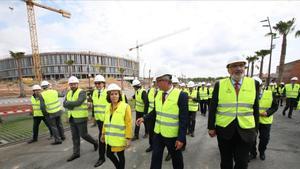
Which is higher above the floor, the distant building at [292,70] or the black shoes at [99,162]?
the distant building at [292,70]

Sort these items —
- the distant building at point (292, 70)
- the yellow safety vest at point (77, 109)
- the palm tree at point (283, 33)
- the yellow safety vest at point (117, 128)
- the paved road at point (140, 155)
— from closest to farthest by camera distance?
the yellow safety vest at point (117, 128) → the paved road at point (140, 155) → the yellow safety vest at point (77, 109) → the palm tree at point (283, 33) → the distant building at point (292, 70)

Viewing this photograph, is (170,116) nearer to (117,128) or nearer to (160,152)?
(160,152)

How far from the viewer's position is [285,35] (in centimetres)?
1722

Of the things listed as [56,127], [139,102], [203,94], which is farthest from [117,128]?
[203,94]

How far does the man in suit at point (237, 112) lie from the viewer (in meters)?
2.23

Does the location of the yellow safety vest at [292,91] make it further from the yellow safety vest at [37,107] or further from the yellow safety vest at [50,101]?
the yellow safety vest at [37,107]

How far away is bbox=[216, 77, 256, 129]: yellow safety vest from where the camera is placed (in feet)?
7.30

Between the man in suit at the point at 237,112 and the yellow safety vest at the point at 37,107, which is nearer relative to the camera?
the man in suit at the point at 237,112

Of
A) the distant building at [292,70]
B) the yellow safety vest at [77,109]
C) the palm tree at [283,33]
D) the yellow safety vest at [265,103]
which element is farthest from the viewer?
the distant building at [292,70]

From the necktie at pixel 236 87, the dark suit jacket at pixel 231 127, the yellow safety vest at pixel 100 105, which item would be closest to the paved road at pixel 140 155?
the yellow safety vest at pixel 100 105

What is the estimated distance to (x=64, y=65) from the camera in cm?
8156

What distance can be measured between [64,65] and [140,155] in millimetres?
90096

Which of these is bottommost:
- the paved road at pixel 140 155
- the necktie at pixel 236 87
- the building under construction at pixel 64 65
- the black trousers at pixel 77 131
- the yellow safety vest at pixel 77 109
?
the paved road at pixel 140 155

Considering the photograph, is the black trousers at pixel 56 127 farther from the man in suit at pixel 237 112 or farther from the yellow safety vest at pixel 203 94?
the yellow safety vest at pixel 203 94
